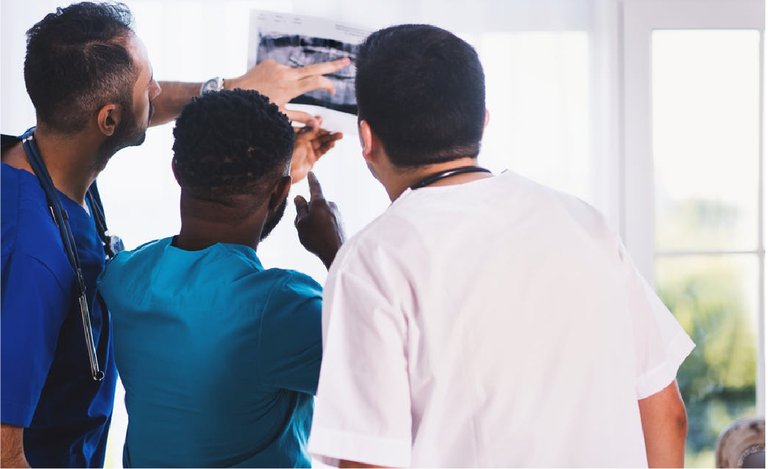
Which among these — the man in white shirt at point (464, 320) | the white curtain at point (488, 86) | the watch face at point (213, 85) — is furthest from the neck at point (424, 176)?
the white curtain at point (488, 86)

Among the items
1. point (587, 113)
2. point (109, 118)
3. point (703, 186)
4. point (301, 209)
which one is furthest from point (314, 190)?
point (703, 186)

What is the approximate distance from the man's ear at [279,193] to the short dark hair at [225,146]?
24 mm

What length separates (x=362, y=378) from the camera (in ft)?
3.01

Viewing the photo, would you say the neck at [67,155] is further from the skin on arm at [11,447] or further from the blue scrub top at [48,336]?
the skin on arm at [11,447]

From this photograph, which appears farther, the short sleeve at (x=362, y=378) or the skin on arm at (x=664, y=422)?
the skin on arm at (x=664, y=422)

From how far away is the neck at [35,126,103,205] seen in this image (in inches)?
51.7

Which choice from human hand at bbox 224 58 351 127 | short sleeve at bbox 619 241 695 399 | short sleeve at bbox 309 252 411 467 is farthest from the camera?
human hand at bbox 224 58 351 127

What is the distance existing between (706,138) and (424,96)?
193cm

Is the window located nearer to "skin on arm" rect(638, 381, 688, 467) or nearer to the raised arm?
the raised arm

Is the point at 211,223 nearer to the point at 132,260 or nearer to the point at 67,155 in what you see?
the point at 132,260

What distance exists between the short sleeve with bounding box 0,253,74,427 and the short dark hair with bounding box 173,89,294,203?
0.27 m

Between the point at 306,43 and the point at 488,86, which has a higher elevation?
the point at 306,43

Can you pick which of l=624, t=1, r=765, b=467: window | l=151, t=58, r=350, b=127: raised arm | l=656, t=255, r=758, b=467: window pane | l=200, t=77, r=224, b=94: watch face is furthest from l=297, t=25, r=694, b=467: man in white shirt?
l=656, t=255, r=758, b=467: window pane

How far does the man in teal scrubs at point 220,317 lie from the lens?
3.44 ft
